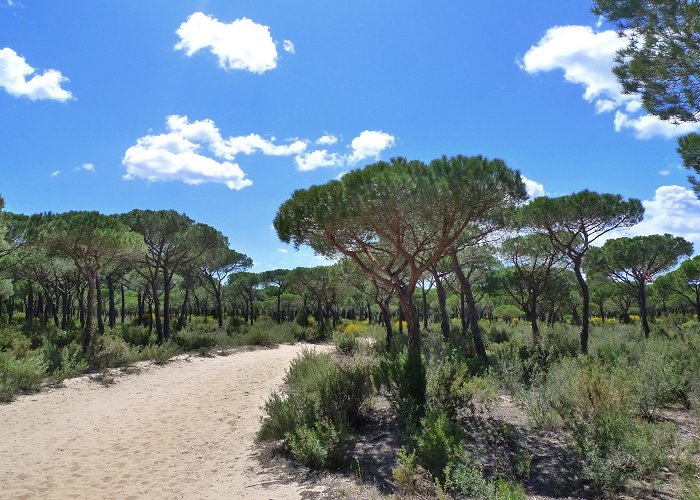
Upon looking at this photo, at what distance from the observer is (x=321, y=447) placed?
5.93m

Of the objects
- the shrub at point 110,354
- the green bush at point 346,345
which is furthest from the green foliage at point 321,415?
the green bush at point 346,345

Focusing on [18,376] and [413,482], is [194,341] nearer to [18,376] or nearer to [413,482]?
[18,376]

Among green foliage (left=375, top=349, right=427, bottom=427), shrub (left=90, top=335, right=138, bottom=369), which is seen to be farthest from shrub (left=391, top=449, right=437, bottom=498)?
shrub (left=90, top=335, right=138, bottom=369)

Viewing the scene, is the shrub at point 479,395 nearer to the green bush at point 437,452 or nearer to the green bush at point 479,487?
the green bush at point 437,452

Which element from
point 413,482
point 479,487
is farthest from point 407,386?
point 479,487

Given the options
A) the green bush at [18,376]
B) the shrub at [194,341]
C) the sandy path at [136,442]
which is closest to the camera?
the sandy path at [136,442]

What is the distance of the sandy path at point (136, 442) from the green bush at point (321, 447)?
1.63ft

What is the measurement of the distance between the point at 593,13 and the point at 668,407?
22.2ft

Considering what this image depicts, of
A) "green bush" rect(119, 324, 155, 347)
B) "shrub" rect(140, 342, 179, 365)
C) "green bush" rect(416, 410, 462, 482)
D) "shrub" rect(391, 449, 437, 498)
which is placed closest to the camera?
"shrub" rect(391, 449, 437, 498)

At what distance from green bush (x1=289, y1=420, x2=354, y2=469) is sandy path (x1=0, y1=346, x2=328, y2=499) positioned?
1.63 feet

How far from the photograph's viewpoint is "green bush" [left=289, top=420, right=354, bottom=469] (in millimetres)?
5891

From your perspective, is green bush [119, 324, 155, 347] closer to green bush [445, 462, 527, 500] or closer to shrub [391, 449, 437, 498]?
shrub [391, 449, 437, 498]

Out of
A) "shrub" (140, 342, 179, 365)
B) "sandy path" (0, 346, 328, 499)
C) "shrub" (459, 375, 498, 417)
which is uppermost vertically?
"shrub" (459, 375, 498, 417)

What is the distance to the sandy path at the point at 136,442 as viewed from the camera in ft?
19.2
